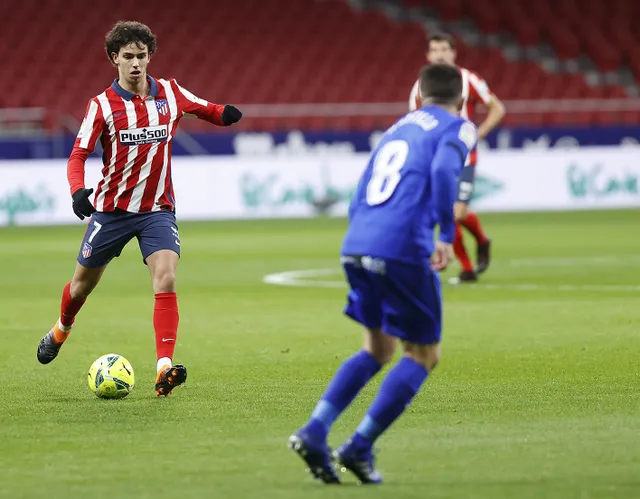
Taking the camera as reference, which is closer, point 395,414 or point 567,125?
point 395,414

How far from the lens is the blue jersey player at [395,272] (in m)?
4.85

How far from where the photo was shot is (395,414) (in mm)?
4871

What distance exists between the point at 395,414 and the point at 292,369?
3.10 metres

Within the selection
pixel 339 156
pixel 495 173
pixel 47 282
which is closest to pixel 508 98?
pixel 495 173

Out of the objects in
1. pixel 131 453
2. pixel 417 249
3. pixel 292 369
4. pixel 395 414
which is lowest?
pixel 292 369

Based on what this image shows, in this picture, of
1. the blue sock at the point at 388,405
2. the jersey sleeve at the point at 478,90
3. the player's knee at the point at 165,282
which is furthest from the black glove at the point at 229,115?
the jersey sleeve at the point at 478,90

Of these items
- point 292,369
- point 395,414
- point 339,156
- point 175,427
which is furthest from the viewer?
point 339,156

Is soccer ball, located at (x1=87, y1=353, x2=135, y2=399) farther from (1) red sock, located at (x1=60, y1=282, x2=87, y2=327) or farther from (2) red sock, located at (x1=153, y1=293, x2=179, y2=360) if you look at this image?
(1) red sock, located at (x1=60, y1=282, x2=87, y2=327)

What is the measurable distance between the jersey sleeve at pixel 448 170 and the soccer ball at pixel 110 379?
99.4 inches

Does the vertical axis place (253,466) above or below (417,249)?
below

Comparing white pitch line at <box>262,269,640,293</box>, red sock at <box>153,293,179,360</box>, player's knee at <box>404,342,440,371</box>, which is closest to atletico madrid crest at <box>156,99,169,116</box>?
red sock at <box>153,293,179,360</box>

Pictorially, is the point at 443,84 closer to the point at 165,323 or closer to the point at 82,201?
the point at 82,201

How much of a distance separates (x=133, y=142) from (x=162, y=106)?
0.89ft

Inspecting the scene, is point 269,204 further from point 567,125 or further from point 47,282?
point 47,282
